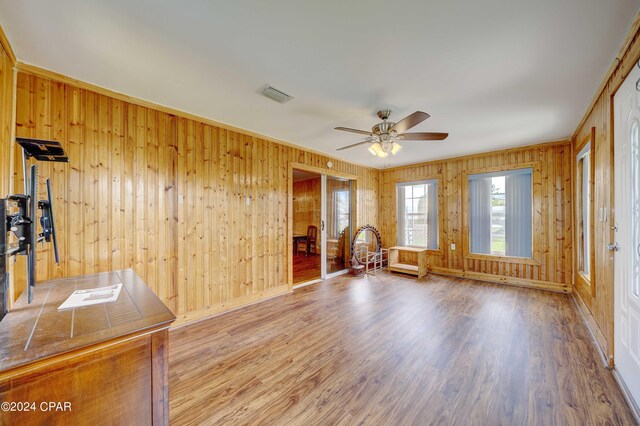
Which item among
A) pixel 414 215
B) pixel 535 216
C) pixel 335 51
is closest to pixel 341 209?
pixel 414 215

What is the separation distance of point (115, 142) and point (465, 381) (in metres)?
3.89

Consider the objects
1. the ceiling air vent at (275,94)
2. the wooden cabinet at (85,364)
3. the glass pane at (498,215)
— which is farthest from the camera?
the glass pane at (498,215)

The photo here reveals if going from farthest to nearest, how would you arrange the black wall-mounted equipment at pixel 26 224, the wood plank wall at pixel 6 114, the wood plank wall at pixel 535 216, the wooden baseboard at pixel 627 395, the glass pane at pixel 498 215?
the glass pane at pixel 498 215
the wood plank wall at pixel 535 216
the wood plank wall at pixel 6 114
the wooden baseboard at pixel 627 395
the black wall-mounted equipment at pixel 26 224

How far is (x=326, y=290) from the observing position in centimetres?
A: 427

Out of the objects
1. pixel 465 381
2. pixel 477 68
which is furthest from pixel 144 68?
pixel 465 381

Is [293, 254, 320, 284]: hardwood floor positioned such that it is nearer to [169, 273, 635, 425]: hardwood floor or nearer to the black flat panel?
[169, 273, 635, 425]: hardwood floor

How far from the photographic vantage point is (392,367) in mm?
2123

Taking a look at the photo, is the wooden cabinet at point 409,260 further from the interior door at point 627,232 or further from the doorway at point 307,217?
the interior door at point 627,232

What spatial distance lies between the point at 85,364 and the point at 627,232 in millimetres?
3369

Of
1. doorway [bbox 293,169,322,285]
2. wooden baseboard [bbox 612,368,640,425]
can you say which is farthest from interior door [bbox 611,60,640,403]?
doorway [bbox 293,169,322,285]

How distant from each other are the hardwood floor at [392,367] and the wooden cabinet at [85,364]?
2.45ft

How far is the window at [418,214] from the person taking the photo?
18.1 feet

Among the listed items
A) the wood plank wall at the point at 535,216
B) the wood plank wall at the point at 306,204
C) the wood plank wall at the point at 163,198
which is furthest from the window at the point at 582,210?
the wood plank wall at the point at 306,204

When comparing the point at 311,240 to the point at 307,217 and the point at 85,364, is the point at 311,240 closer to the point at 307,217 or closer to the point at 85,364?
the point at 307,217
